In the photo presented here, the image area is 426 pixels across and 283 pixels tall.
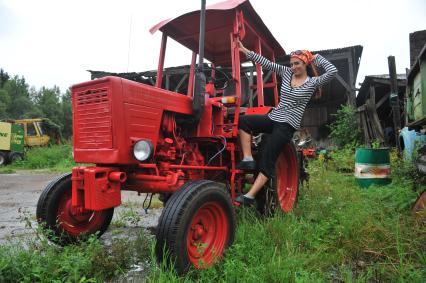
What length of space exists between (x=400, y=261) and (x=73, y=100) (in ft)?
9.07

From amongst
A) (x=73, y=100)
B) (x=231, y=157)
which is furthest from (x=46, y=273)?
(x=231, y=157)

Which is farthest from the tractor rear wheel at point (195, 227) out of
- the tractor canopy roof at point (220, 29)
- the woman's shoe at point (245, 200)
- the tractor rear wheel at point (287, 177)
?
the tractor canopy roof at point (220, 29)

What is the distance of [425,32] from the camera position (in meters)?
9.52

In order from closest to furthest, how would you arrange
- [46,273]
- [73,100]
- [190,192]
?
[46,273] < [190,192] < [73,100]

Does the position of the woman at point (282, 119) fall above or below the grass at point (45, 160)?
above

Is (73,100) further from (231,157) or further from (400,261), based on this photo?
(400,261)

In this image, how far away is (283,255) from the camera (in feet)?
8.39

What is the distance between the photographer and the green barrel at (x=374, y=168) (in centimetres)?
555

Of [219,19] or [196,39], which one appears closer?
[219,19]

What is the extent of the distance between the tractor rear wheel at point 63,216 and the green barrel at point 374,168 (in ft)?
13.9

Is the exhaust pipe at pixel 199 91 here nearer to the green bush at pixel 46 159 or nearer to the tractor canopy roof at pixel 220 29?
the tractor canopy roof at pixel 220 29

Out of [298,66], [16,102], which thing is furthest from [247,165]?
[16,102]

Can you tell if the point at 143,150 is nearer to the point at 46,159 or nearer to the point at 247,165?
the point at 247,165

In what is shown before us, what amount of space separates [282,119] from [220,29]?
3.95ft
